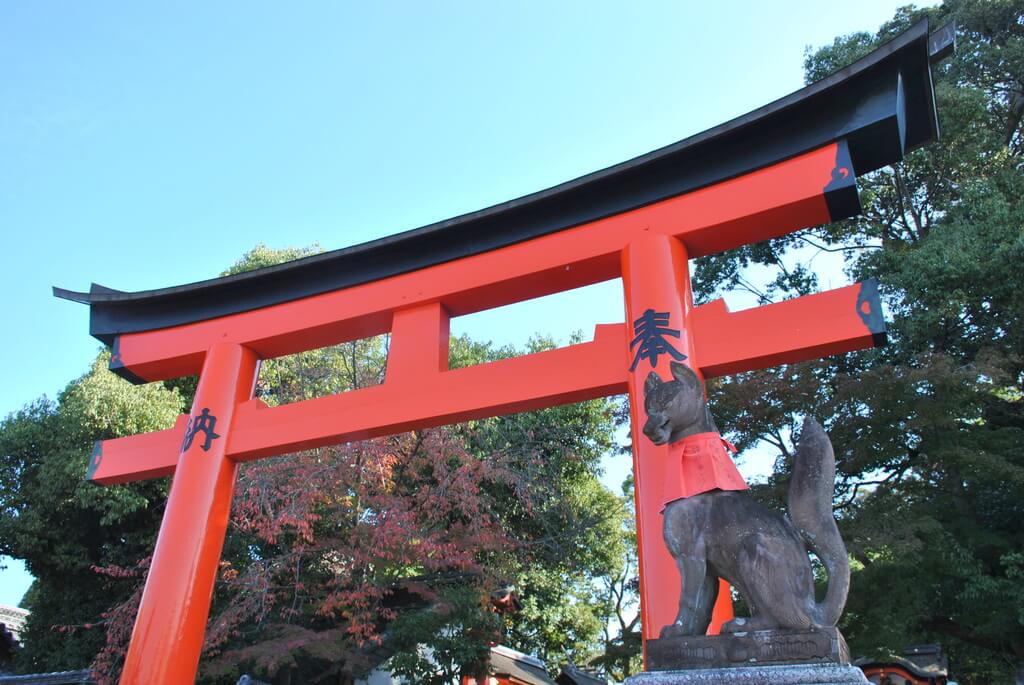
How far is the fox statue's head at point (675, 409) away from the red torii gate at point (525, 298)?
4.78 ft

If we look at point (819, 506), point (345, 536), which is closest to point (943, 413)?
point (819, 506)

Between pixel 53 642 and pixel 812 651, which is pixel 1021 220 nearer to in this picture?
pixel 812 651

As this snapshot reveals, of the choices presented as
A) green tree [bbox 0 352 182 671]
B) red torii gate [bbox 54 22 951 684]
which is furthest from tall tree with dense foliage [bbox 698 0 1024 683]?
green tree [bbox 0 352 182 671]

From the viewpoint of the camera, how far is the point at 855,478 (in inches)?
349

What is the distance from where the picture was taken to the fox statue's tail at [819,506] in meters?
2.47

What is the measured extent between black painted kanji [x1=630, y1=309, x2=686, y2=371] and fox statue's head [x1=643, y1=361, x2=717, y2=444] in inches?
65.5

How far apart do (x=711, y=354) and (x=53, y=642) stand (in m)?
12.4

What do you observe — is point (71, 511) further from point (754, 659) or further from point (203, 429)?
point (754, 659)

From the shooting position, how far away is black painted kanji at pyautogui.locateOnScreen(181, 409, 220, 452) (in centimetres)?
630

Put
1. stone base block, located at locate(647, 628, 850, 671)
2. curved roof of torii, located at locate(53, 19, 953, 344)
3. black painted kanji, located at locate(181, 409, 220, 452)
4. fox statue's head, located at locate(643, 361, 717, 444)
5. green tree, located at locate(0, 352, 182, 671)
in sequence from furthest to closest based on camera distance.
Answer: green tree, located at locate(0, 352, 182, 671) → black painted kanji, located at locate(181, 409, 220, 452) → curved roof of torii, located at locate(53, 19, 953, 344) → fox statue's head, located at locate(643, 361, 717, 444) → stone base block, located at locate(647, 628, 850, 671)

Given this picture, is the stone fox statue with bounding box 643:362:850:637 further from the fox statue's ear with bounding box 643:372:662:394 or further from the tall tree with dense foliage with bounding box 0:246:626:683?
the tall tree with dense foliage with bounding box 0:246:626:683

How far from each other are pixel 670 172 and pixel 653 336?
1537 millimetres

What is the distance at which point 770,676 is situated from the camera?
215cm

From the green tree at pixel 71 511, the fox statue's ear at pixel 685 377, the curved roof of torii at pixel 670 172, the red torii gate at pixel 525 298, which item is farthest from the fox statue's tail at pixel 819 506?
the green tree at pixel 71 511
